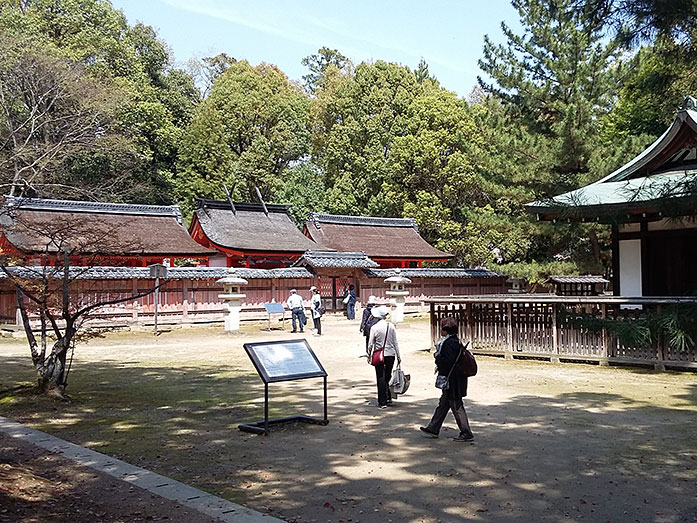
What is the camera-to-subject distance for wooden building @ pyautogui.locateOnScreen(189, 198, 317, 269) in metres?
35.2

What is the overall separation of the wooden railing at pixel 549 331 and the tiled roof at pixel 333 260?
1488 cm

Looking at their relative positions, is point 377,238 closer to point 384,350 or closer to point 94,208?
point 94,208

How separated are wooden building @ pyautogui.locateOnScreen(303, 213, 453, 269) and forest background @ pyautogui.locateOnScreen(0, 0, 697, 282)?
1.25m

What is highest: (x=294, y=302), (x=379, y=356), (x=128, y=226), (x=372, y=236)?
(x=128, y=226)

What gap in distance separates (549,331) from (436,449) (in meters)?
9.13

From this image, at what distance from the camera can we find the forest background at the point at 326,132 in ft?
86.0

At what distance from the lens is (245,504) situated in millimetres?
5645

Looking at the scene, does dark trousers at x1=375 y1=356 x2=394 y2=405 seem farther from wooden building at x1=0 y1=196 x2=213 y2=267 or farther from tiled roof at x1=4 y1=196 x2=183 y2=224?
tiled roof at x1=4 y1=196 x2=183 y2=224

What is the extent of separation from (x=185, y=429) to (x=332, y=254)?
25.0m

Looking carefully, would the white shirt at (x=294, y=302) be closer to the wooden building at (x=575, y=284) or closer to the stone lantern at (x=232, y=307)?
the stone lantern at (x=232, y=307)

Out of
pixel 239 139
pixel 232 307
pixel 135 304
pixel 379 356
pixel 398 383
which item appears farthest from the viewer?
pixel 239 139

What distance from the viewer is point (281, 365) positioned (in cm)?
862

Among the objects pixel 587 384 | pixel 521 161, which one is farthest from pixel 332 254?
pixel 587 384

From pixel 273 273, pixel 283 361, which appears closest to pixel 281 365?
pixel 283 361
